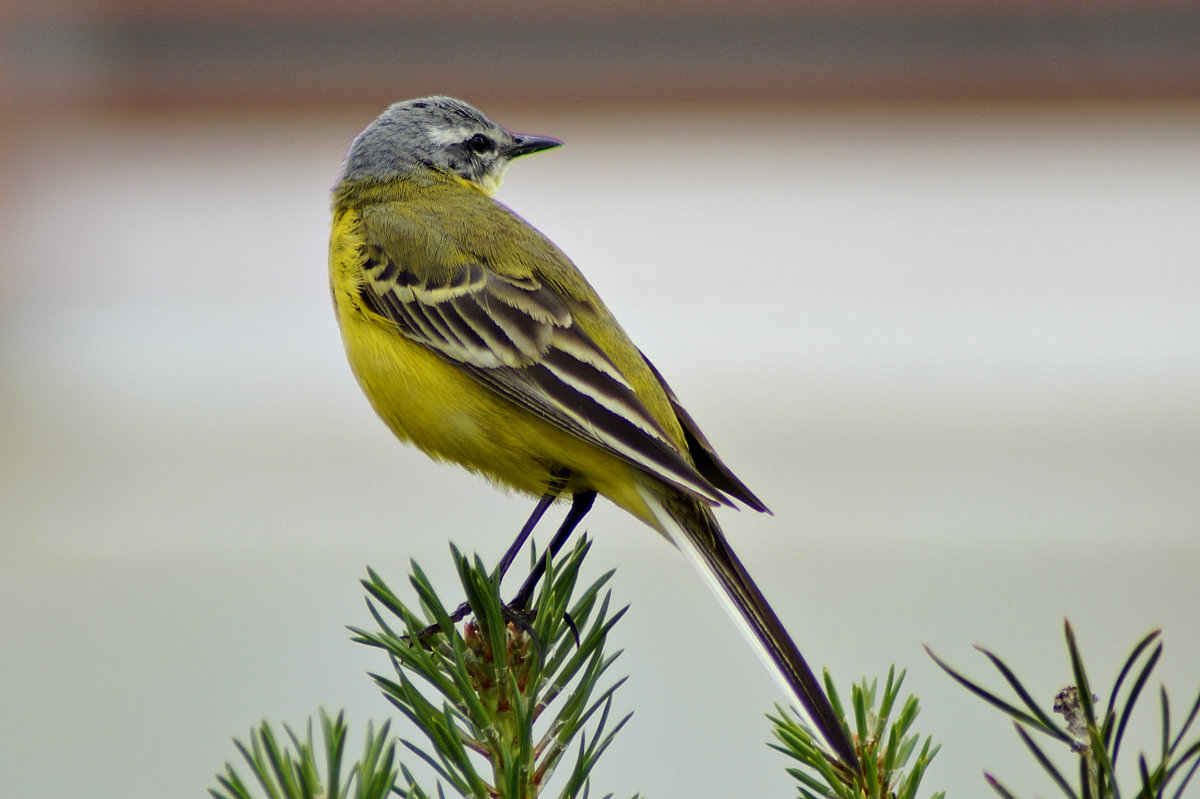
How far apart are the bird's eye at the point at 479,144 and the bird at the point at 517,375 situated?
19.0 inches

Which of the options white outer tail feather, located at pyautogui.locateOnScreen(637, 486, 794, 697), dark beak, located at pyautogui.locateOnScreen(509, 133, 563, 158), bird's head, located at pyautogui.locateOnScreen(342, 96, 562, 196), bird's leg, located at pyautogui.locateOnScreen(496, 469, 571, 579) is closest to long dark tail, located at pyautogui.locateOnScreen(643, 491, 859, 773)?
white outer tail feather, located at pyautogui.locateOnScreen(637, 486, 794, 697)


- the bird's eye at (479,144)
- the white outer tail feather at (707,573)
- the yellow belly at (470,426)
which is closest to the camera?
the white outer tail feather at (707,573)

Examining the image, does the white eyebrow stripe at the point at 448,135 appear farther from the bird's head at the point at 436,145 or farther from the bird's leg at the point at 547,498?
the bird's leg at the point at 547,498

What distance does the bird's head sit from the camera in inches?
127

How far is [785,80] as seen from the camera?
26.2ft

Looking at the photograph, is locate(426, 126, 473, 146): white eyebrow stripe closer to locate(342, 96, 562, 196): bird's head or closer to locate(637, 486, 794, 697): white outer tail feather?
locate(342, 96, 562, 196): bird's head

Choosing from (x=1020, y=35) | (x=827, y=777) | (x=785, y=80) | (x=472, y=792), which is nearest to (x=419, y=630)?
(x=472, y=792)

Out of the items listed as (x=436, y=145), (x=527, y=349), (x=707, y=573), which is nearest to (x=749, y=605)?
(x=707, y=573)

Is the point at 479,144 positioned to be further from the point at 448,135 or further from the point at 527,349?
the point at 527,349

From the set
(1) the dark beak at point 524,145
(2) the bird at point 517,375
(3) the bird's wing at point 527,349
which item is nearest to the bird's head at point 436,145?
(1) the dark beak at point 524,145

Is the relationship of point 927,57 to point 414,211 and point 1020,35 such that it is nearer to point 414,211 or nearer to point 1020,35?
point 1020,35

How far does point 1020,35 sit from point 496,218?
21.5ft

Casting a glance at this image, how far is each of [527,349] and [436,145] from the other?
3.87 ft

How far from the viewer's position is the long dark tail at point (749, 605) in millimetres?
1344
